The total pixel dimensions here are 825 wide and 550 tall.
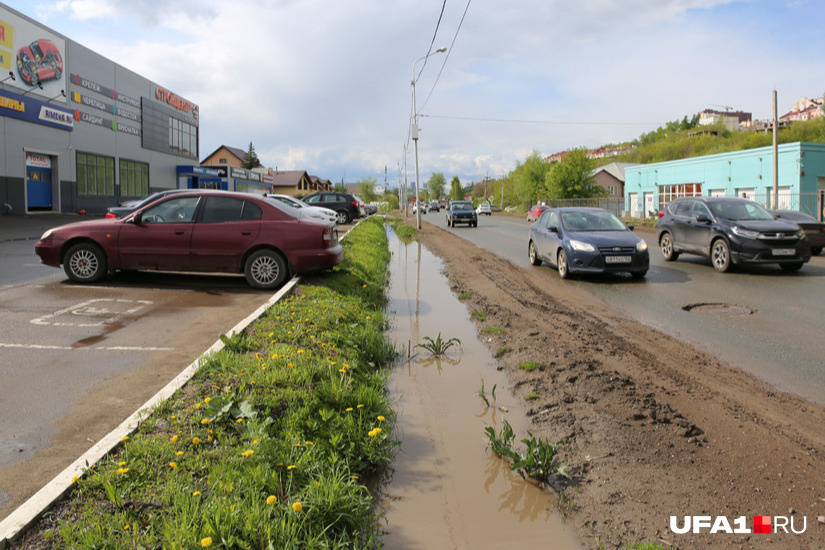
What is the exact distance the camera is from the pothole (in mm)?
8500

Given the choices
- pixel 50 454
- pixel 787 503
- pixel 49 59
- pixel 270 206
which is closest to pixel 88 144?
pixel 49 59

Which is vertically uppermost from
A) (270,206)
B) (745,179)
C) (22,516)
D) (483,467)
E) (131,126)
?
(131,126)

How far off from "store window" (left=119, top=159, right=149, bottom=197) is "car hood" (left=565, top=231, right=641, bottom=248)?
127 feet

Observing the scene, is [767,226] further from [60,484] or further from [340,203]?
[340,203]

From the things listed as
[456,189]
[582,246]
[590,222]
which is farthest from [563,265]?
[456,189]

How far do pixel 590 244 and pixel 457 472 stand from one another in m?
8.73

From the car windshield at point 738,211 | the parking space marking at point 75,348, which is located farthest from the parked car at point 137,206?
the car windshield at point 738,211

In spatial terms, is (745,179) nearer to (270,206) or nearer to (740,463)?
(270,206)

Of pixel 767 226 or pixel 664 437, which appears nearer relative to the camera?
pixel 664 437

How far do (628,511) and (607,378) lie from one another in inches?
87.5

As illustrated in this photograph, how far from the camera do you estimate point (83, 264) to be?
9.67 meters

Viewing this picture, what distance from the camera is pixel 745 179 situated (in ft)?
132

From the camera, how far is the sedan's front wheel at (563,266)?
40.2 ft

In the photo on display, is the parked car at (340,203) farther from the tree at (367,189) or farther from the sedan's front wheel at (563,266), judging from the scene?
the tree at (367,189)
